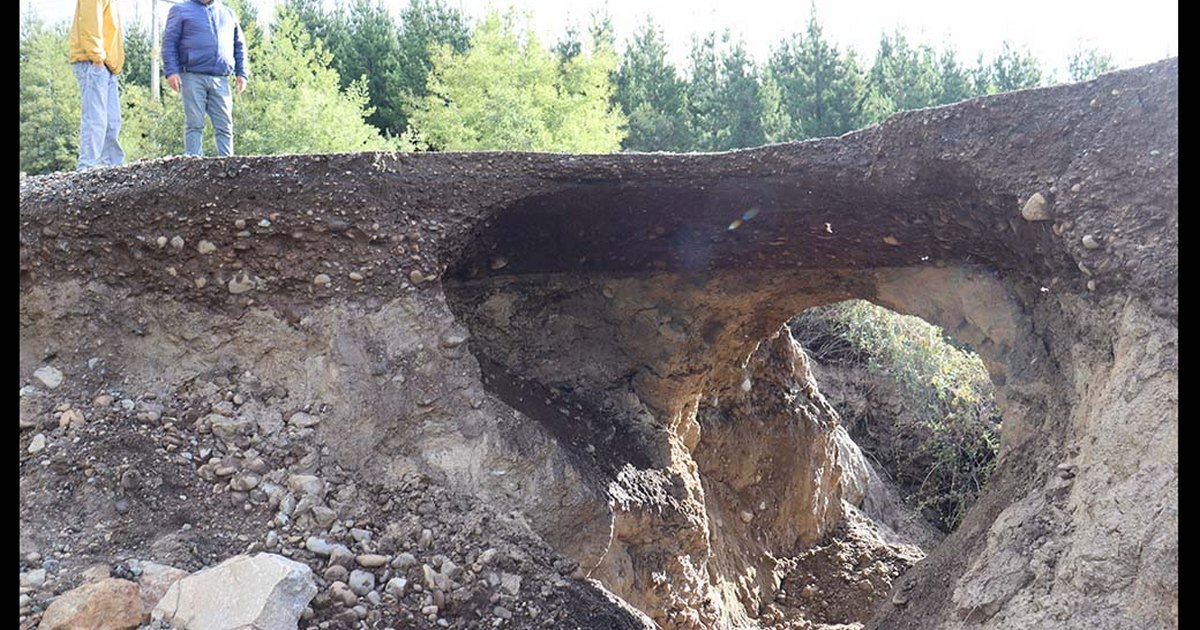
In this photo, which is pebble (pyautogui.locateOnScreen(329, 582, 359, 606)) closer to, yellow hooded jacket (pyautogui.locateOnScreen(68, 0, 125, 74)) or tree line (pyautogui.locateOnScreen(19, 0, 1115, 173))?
yellow hooded jacket (pyautogui.locateOnScreen(68, 0, 125, 74))

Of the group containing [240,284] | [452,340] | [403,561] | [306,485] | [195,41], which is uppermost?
[195,41]

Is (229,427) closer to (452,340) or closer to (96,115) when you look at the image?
(452,340)

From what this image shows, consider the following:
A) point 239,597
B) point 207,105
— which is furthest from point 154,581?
point 207,105

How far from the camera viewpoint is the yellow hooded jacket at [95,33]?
5652 mm

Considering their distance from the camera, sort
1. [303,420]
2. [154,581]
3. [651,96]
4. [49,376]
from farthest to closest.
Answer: [651,96], [303,420], [49,376], [154,581]

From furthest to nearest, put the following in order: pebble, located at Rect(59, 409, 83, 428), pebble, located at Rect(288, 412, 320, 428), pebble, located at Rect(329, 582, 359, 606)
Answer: pebble, located at Rect(288, 412, 320, 428), pebble, located at Rect(59, 409, 83, 428), pebble, located at Rect(329, 582, 359, 606)

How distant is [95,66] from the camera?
5.70 metres

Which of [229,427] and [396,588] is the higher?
[229,427]

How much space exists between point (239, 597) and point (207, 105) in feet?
11.7

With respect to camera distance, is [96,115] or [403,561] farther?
[96,115]

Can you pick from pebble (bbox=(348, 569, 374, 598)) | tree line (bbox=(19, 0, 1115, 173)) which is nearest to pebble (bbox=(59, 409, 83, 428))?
pebble (bbox=(348, 569, 374, 598))

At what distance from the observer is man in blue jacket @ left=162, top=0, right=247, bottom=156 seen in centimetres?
587

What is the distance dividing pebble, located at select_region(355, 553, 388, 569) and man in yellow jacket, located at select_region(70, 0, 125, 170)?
9.72 feet

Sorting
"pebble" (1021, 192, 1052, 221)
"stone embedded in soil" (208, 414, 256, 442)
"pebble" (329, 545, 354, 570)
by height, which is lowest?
"pebble" (329, 545, 354, 570)
